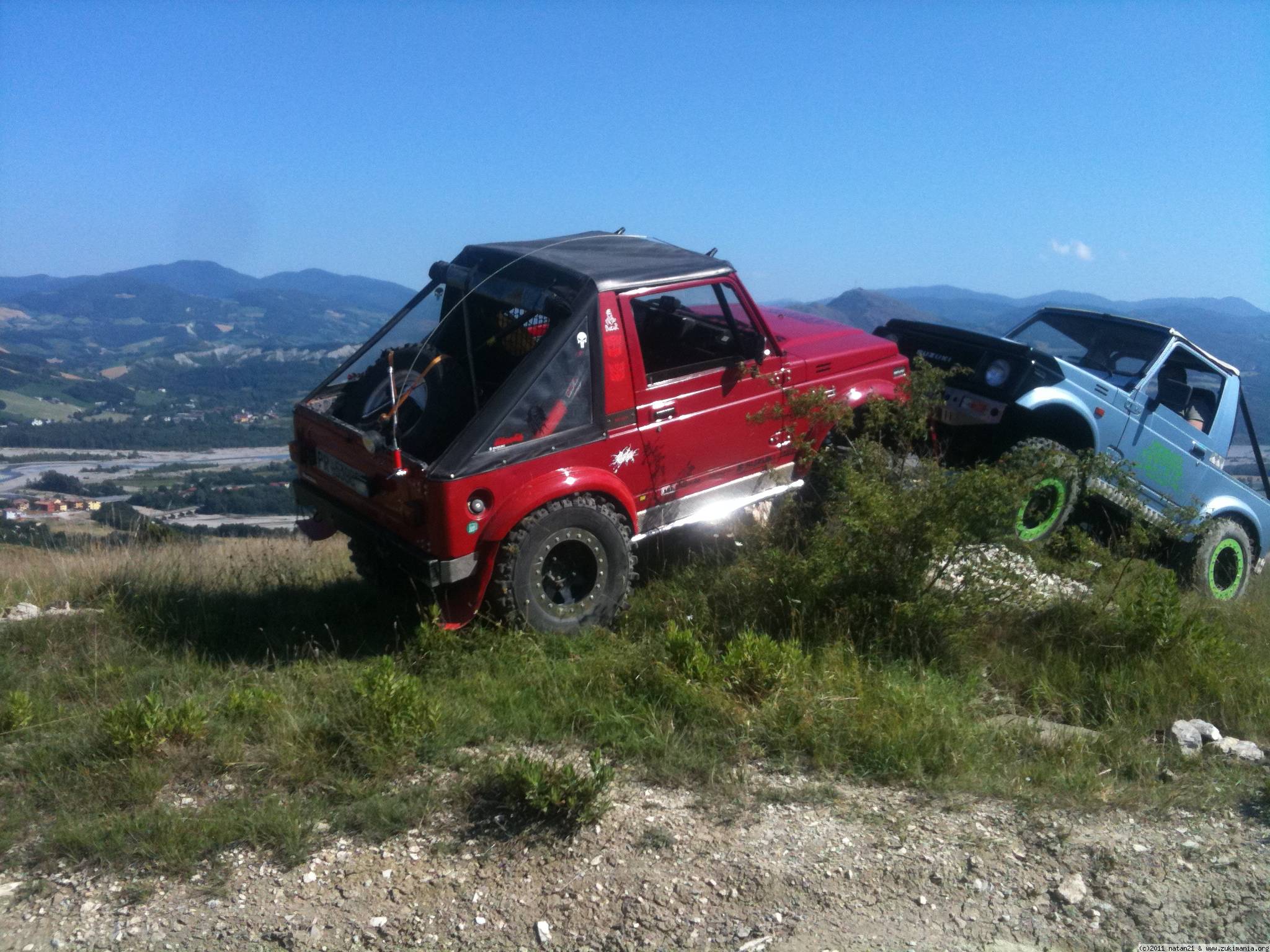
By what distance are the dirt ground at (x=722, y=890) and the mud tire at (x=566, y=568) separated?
5.40 ft

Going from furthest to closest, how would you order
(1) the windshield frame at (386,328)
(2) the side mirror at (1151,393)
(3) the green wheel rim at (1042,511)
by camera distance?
(2) the side mirror at (1151,393), (3) the green wheel rim at (1042,511), (1) the windshield frame at (386,328)

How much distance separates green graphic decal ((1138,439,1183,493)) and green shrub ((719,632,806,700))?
4557 mm

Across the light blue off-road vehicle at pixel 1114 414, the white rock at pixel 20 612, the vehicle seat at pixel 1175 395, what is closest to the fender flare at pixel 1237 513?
the light blue off-road vehicle at pixel 1114 414

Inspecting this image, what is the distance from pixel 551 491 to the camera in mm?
5066

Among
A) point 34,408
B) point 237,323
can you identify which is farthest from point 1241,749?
point 237,323

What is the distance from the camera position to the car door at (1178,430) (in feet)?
24.3

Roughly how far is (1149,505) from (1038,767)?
4.38m

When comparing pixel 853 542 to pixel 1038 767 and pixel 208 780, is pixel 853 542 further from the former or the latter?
pixel 208 780

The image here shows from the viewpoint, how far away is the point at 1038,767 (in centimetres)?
399

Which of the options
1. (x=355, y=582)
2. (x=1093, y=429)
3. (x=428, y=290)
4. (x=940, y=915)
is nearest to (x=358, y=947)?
(x=940, y=915)

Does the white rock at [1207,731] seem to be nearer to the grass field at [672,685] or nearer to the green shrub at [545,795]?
the grass field at [672,685]

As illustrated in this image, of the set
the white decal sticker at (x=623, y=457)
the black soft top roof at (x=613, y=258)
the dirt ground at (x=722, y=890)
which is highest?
the black soft top roof at (x=613, y=258)

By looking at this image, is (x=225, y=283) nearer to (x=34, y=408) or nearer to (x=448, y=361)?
(x=34, y=408)

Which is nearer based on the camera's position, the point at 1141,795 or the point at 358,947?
the point at 358,947
